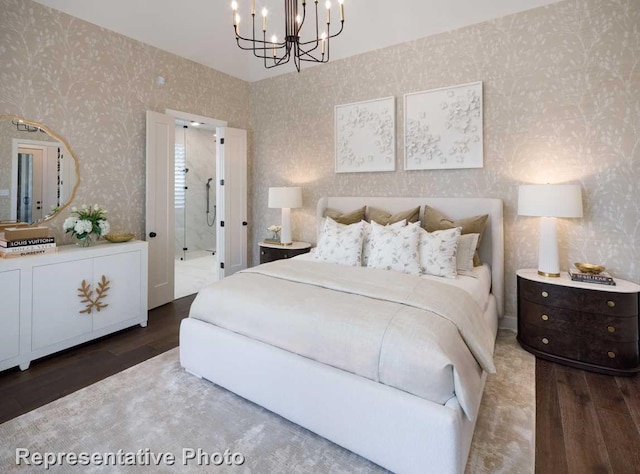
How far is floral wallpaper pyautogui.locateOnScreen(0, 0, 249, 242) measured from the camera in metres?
2.78

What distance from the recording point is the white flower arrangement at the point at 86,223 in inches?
114

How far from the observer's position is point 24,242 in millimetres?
2576

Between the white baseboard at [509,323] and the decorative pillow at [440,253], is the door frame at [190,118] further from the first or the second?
the white baseboard at [509,323]

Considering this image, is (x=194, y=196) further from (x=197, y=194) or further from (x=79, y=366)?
(x=79, y=366)


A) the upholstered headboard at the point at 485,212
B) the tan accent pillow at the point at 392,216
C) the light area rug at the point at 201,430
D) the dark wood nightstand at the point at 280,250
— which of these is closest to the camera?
the light area rug at the point at 201,430

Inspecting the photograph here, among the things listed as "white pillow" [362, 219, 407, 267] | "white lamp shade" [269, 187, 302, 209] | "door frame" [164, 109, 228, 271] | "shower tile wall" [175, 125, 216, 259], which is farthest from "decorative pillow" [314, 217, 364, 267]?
"shower tile wall" [175, 125, 216, 259]

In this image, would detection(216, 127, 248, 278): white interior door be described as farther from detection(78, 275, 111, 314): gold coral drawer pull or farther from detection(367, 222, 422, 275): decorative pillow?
detection(367, 222, 422, 275): decorative pillow

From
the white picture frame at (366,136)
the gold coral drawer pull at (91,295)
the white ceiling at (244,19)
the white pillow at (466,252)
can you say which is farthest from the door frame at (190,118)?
the white pillow at (466,252)

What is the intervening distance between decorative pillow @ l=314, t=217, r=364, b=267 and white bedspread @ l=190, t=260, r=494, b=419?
52cm

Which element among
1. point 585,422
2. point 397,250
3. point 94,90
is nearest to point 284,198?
point 397,250

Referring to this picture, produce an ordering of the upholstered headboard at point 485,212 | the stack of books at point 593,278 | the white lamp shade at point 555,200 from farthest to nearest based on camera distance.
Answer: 1. the upholstered headboard at point 485,212
2. the white lamp shade at point 555,200
3. the stack of books at point 593,278

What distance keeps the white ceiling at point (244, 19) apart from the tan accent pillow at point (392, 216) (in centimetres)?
185

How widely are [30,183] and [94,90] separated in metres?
1.07

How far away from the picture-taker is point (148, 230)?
12.2ft
